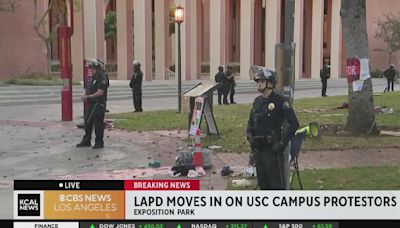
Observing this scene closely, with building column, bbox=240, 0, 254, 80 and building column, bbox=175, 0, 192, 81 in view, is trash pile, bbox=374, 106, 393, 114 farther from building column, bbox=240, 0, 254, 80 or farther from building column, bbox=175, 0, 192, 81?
building column, bbox=240, 0, 254, 80

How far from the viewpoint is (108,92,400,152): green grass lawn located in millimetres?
10961

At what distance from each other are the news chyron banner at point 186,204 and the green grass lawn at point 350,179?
2292 millimetres

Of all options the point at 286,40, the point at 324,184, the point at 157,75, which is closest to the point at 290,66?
the point at 286,40

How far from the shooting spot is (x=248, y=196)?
4738mm

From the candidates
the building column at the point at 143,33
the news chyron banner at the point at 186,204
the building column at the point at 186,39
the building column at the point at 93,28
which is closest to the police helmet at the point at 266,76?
the news chyron banner at the point at 186,204

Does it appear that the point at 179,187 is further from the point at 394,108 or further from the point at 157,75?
the point at 157,75

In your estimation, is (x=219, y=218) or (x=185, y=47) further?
(x=185, y=47)

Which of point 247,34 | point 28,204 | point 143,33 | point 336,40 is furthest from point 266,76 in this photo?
point 336,40

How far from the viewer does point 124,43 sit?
40281 millimetres

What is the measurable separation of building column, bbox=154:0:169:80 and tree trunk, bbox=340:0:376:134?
29527 mm

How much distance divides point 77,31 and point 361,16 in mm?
27655

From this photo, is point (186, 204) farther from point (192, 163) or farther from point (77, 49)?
point (77, 49)

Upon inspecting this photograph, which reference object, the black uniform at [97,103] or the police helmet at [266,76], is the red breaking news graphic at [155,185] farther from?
the black uniform at [97,103]

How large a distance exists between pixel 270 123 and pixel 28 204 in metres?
2.45
